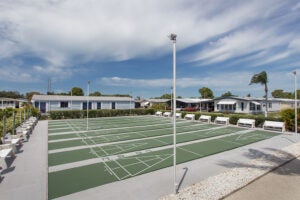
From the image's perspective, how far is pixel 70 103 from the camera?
103 ft

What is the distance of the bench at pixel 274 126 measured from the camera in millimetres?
Answer: 14577

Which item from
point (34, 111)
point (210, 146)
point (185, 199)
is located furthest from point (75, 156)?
point (34, 111)

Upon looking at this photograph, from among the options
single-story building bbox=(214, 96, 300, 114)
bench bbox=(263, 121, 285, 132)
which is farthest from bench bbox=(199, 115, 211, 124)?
single-story building bbox=(214, 96, 300, 114)

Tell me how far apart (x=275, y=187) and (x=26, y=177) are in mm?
8346

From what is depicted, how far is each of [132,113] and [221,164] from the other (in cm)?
2405

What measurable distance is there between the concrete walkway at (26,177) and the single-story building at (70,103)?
18.2m

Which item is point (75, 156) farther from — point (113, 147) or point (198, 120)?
point (198, 120)

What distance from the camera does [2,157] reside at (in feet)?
22.2

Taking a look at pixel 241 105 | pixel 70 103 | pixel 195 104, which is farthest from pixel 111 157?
pixel 195 104

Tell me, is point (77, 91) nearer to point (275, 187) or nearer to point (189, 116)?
point (189, 116)

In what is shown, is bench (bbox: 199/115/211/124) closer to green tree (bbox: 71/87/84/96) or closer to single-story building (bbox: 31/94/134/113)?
single-story building (bbox: 31/94/134/113)

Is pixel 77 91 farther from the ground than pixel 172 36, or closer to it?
farther from the ground

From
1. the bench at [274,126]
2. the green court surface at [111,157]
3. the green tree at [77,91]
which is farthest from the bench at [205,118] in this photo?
the green tree at [77,91]

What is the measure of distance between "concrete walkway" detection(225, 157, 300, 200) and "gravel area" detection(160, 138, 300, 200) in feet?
0.55
